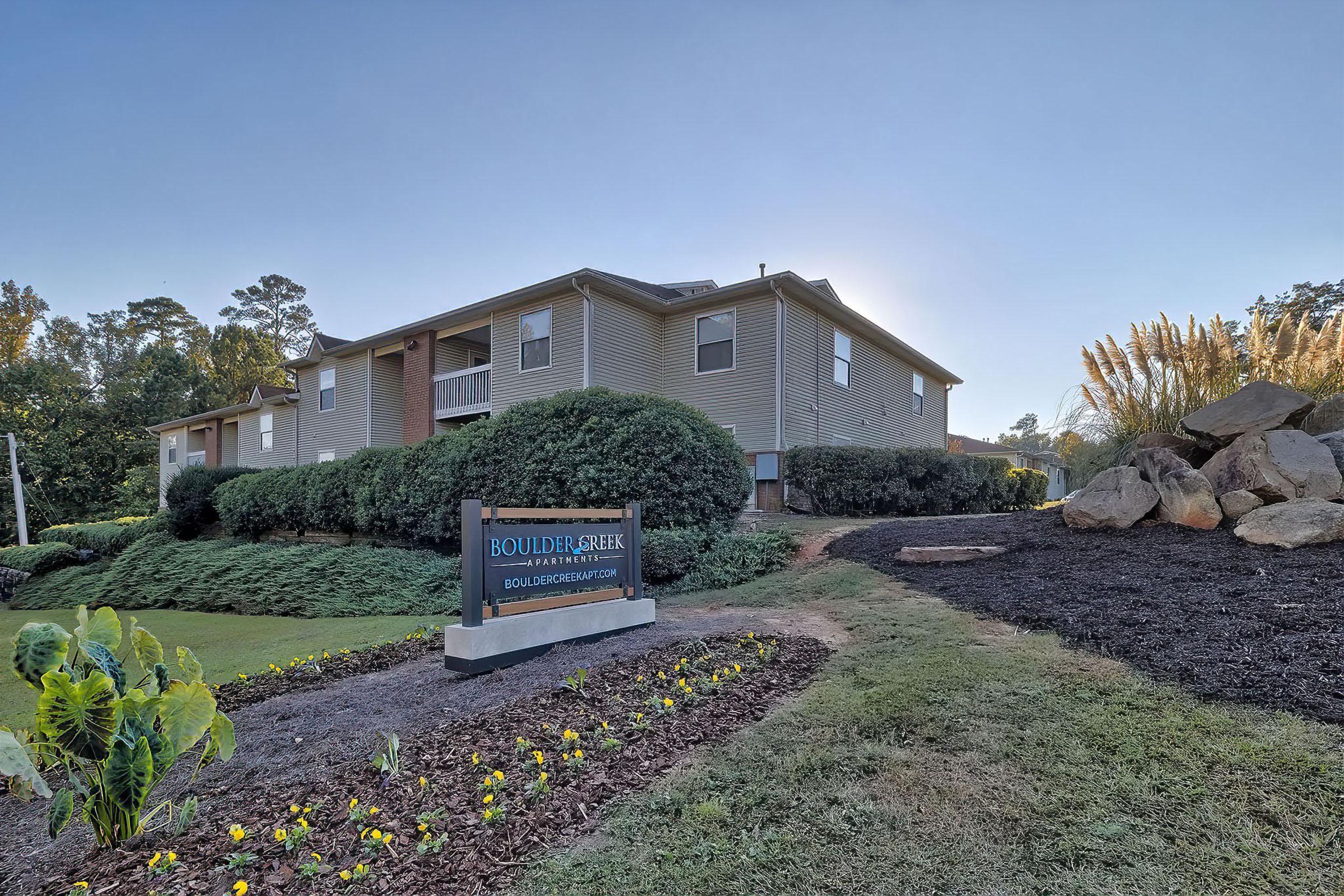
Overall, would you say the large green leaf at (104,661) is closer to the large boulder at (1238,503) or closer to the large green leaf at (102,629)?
the large green leaf at (102,629)

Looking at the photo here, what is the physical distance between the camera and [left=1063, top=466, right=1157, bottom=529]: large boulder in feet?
21.3

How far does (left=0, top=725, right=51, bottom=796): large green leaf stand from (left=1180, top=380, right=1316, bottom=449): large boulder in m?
9.16

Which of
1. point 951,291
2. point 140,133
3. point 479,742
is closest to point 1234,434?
point 951,291

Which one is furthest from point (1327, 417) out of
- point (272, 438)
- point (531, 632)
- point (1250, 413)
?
point (272, 438)

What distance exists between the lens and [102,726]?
229cm

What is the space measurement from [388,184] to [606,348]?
5.13m

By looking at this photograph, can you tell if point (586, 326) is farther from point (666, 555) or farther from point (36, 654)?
point (36, 654)

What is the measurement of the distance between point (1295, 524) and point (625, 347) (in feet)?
37.7

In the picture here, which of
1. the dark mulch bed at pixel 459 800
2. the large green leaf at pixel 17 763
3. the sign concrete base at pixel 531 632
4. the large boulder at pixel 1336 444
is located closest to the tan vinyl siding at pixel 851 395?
the large boulder at pixel 1336 444

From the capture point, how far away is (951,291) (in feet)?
39.9

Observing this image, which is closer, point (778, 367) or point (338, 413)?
point (778, 367)

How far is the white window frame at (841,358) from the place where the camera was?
15672 mm

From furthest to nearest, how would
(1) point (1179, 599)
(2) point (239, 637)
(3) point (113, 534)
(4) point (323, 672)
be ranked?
(3) point (113, 534) < (2) point (239, 637) < (4) point (323, 672) < (1) point (1179, 599)

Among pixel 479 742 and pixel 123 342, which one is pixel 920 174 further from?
pixel 123 342
